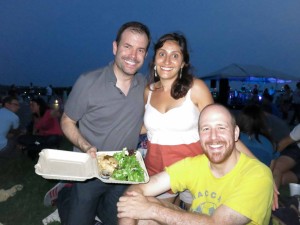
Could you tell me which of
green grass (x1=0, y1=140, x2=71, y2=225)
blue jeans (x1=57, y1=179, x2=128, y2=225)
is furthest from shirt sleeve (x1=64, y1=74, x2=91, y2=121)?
green grass (x1=0, y1=140, x2=71, y2=225)

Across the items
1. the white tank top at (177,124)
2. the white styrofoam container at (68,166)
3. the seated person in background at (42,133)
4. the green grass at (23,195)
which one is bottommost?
the green grass at (23,195)

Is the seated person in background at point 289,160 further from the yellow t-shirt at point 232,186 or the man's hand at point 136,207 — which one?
the man's hand at point 136,207

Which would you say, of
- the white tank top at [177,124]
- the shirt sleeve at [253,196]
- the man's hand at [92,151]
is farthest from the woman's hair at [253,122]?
the man's hand at [92,151]

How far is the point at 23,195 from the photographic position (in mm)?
5688

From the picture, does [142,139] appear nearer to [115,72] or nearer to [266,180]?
[115,72]

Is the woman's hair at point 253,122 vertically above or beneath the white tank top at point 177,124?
beneath

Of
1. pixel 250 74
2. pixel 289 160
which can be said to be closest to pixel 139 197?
pixel 289 160

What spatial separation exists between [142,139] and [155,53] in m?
2.56

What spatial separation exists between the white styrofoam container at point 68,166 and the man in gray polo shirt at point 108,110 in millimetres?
129

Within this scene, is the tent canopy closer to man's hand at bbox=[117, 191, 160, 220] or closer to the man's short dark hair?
the man's short dark hair

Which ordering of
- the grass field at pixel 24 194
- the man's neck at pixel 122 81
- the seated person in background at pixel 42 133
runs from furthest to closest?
the seated person in background at pixel 42 133
the grass field at pixel 24 194
the man's neck at pixel 122 81

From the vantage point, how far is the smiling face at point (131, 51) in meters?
3.13

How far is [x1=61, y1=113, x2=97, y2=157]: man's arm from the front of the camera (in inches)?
119

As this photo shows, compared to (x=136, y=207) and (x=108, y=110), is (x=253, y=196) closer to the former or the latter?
(x=136, y=207)
